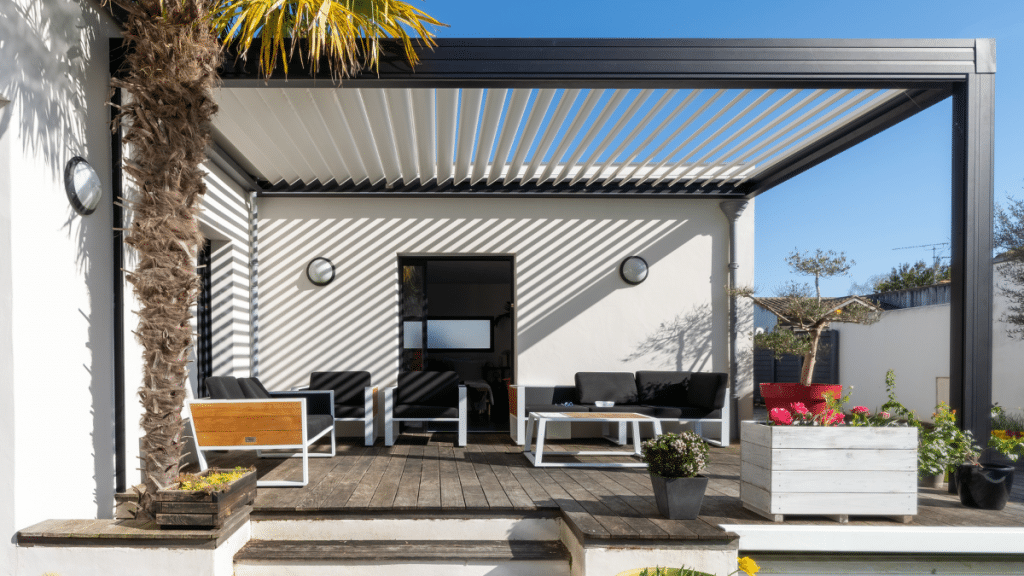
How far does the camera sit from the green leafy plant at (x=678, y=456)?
3.61m

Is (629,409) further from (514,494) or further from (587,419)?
(514,494)

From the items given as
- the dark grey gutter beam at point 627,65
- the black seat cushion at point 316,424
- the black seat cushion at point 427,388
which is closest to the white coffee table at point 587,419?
the black seat cushion at point 427,388

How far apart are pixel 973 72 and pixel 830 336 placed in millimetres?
10036

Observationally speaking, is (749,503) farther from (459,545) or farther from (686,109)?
(686,109)

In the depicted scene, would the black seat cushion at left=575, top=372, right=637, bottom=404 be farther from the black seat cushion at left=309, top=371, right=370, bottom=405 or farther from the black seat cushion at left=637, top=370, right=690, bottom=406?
the black seat cushion at left=309, top=371, right=370, bottom=405

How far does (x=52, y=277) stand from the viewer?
344 centimetres

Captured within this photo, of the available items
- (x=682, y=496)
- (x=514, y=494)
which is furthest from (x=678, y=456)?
(x=514, y=494)

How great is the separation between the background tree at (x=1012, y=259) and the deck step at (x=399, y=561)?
8.24m

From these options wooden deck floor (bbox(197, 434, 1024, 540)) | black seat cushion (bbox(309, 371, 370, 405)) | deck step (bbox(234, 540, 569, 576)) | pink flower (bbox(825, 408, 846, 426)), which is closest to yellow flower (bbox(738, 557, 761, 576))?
wooden deck floor (bbox(197, 434, 1024, 540))

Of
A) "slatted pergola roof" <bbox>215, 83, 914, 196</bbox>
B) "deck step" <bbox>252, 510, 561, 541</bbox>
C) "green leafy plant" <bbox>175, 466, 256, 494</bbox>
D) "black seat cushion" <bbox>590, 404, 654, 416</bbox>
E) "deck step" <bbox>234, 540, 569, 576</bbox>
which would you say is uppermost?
"slatted pergola roof" <bbox>215, 83, 914, 196</bbox>

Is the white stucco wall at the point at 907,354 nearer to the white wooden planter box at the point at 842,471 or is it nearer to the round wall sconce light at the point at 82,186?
the white wooden planter box at the point at 842,471

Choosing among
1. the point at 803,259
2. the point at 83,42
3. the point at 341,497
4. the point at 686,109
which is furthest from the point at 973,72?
the point at 83,42

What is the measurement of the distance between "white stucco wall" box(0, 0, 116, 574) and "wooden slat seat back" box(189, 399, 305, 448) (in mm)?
639

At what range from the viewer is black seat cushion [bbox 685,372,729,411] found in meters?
6.67
